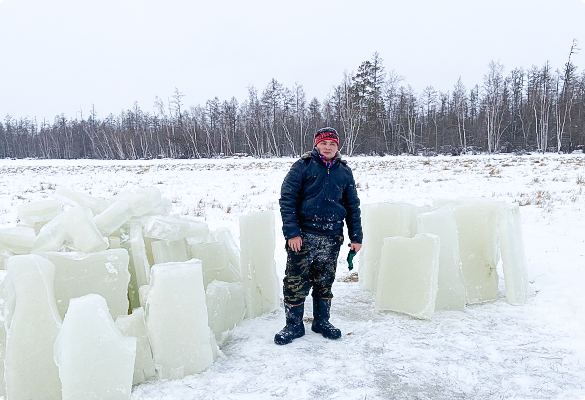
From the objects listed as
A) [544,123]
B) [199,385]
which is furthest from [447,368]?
[544,123]

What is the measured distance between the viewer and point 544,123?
3225cm

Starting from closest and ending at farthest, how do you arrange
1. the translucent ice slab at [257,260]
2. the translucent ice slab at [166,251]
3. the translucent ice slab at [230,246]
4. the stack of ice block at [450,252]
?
the translucent ice slab at [166,251] < the stack of ice block at [450,252] < the translucent ice slab at [257,260] < the translucent ice slab at [230,246]

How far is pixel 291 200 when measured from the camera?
281 centimetres

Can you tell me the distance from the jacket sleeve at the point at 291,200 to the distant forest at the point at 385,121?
27.7 meters

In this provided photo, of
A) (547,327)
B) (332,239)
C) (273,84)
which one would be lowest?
(547,327)

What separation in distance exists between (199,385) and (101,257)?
1.07 meters

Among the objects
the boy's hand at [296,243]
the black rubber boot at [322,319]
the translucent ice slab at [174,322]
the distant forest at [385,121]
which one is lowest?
the black rubber boot at [322,319]

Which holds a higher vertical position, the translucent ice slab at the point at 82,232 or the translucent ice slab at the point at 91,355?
the translucent ice slab at the point at 82,232

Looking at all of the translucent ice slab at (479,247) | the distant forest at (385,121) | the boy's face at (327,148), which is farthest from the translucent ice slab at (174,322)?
the distant forest at (385,121)

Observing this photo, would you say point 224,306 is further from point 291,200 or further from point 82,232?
point 82,232

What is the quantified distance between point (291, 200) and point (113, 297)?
4.67ft

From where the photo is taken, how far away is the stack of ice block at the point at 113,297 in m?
1.99

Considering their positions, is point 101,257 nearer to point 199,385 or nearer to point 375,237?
point 199,385

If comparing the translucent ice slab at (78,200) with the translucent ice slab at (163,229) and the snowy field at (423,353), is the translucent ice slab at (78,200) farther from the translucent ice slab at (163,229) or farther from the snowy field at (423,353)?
the snowy field at (423,353)
